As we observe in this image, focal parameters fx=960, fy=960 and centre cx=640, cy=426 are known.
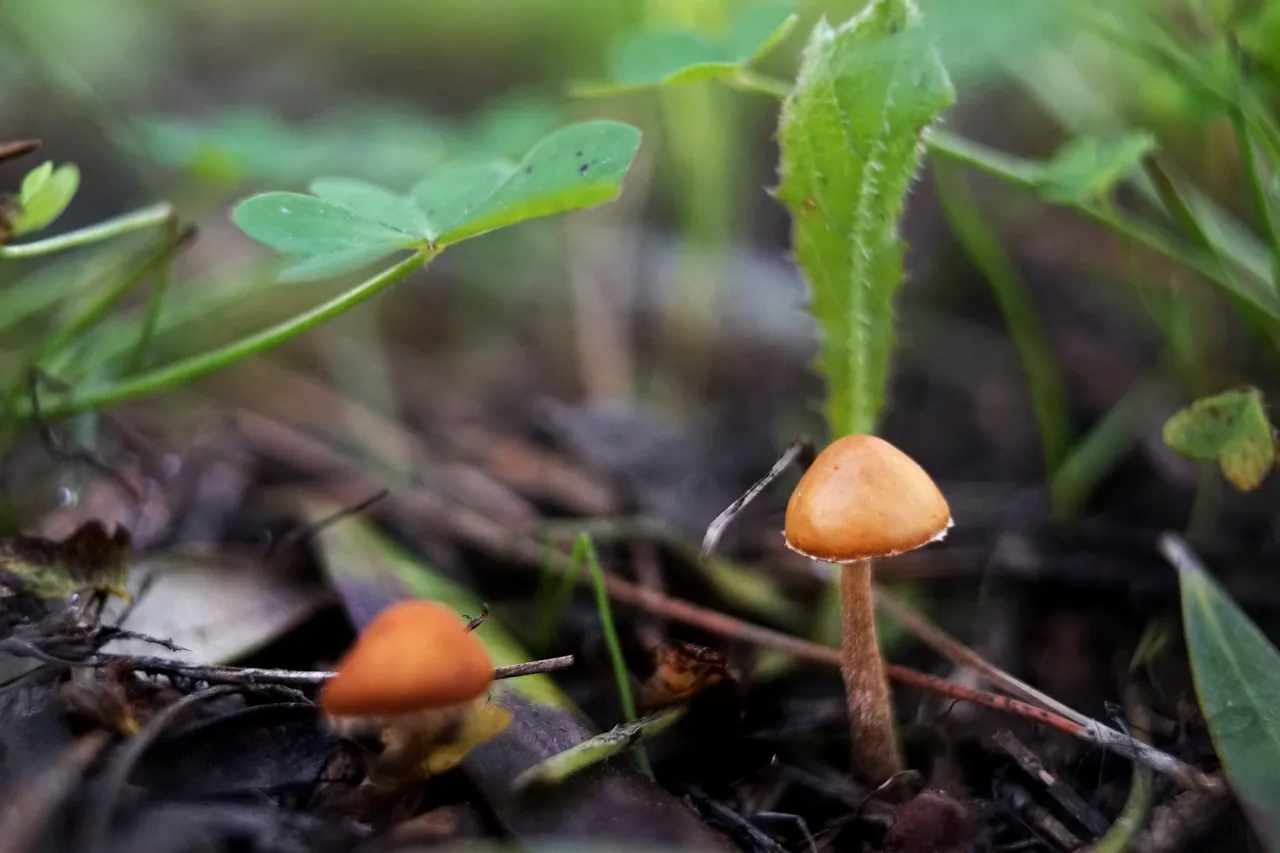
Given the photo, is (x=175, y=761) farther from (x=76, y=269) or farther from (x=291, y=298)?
(x=291, y=298)

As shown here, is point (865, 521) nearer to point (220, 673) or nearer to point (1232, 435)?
point (1232, 435)

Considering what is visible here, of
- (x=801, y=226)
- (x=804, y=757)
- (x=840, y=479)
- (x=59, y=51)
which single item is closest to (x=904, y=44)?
(x=801, y=226)

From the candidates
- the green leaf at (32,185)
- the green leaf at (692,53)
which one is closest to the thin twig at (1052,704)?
the green leaf at (692,53)

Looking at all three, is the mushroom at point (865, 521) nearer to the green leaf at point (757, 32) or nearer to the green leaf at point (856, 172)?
the green leaf at point (856, 172)

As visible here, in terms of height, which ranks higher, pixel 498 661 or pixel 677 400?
pixel 498 661

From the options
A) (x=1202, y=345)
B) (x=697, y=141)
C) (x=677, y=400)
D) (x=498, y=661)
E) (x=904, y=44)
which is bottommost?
(x=677, y=400)

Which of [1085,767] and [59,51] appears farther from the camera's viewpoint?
[59,51]

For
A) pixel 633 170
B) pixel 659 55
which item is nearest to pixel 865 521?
pixel 659 55
